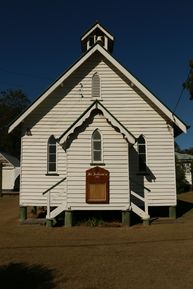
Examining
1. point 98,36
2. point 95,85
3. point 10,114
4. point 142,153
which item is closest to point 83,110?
point 95,85

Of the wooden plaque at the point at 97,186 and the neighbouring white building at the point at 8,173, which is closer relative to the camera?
the wooden plaque at the point at 97,186

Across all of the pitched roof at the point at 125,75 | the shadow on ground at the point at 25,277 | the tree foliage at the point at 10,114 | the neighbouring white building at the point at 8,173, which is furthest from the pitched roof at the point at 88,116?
the tree foliage at the point at 10,114

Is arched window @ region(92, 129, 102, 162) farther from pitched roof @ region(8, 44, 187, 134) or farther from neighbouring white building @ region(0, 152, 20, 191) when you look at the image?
neighbouring white building @ region(0, 152, 20, 191)

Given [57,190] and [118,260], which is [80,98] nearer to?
[57,190]

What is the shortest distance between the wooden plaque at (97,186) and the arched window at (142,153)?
111 inches

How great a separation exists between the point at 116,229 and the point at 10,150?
256ft

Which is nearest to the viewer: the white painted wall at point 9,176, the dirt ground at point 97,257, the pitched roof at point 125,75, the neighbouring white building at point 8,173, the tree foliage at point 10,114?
the dirt ground at point 97,257

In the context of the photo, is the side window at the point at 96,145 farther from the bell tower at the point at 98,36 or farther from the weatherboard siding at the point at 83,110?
the bell tower at the point at 98,36

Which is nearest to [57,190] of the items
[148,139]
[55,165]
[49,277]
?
[55,165]

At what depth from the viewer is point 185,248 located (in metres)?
12.1

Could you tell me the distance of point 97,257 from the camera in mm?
11070

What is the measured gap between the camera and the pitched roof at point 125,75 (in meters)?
19.3

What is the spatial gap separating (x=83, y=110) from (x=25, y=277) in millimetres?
12001

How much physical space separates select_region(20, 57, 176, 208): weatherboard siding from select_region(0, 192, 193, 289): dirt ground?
9.02 ft
